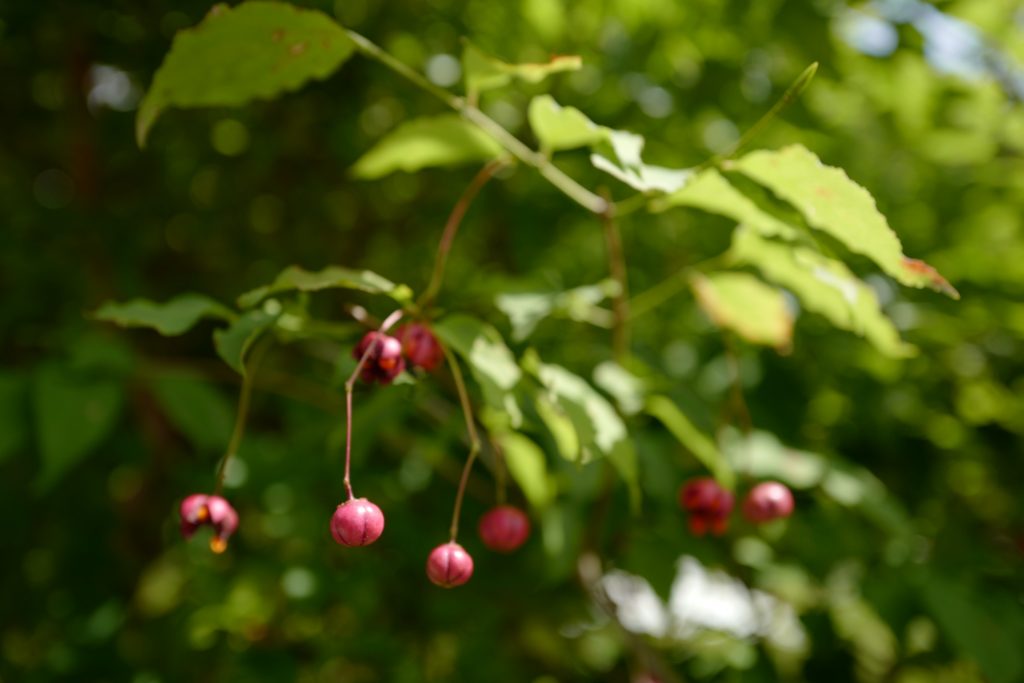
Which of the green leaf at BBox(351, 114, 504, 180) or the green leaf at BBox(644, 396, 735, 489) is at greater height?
the green leaf at BBox(351, 114, 504, 180)

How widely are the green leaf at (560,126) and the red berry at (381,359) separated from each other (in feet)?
1.13

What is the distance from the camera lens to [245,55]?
1179 mm

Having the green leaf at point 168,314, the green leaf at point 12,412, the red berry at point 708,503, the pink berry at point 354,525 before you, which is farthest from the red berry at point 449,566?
the green leaf at point 12,412

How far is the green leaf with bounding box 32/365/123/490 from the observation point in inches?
56.8

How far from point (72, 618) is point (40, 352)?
1010 mm

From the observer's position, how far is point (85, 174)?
2.51 metres

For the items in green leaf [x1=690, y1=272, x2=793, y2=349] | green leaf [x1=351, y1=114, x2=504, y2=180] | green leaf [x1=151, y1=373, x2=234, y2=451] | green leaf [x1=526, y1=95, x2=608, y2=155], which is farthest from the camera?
green leaf [x1=151, y1=373, x2=234, y2=451]

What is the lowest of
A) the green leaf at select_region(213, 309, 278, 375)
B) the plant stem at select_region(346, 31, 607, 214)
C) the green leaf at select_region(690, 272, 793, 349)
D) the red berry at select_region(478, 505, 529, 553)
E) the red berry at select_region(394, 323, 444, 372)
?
the red berry at select_region(478, 505, 529, 553)

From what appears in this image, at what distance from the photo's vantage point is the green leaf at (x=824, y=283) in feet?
3.95

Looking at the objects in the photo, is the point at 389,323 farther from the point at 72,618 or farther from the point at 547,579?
the point at 72,618

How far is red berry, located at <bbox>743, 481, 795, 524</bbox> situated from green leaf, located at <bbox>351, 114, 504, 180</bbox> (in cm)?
67

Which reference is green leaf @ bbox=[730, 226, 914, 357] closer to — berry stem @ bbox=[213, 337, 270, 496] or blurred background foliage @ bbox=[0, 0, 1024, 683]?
blurred background foliage @ bbox=[0, 0, 1024, 683]

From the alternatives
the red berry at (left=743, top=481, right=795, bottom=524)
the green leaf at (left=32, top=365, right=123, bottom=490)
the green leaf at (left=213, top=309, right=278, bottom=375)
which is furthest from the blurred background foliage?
the green leaf at (left=213, top=309, right=278, bottom=375)

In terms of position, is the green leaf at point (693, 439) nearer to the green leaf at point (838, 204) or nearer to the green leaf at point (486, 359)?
the green leaf at point (486, 359)
